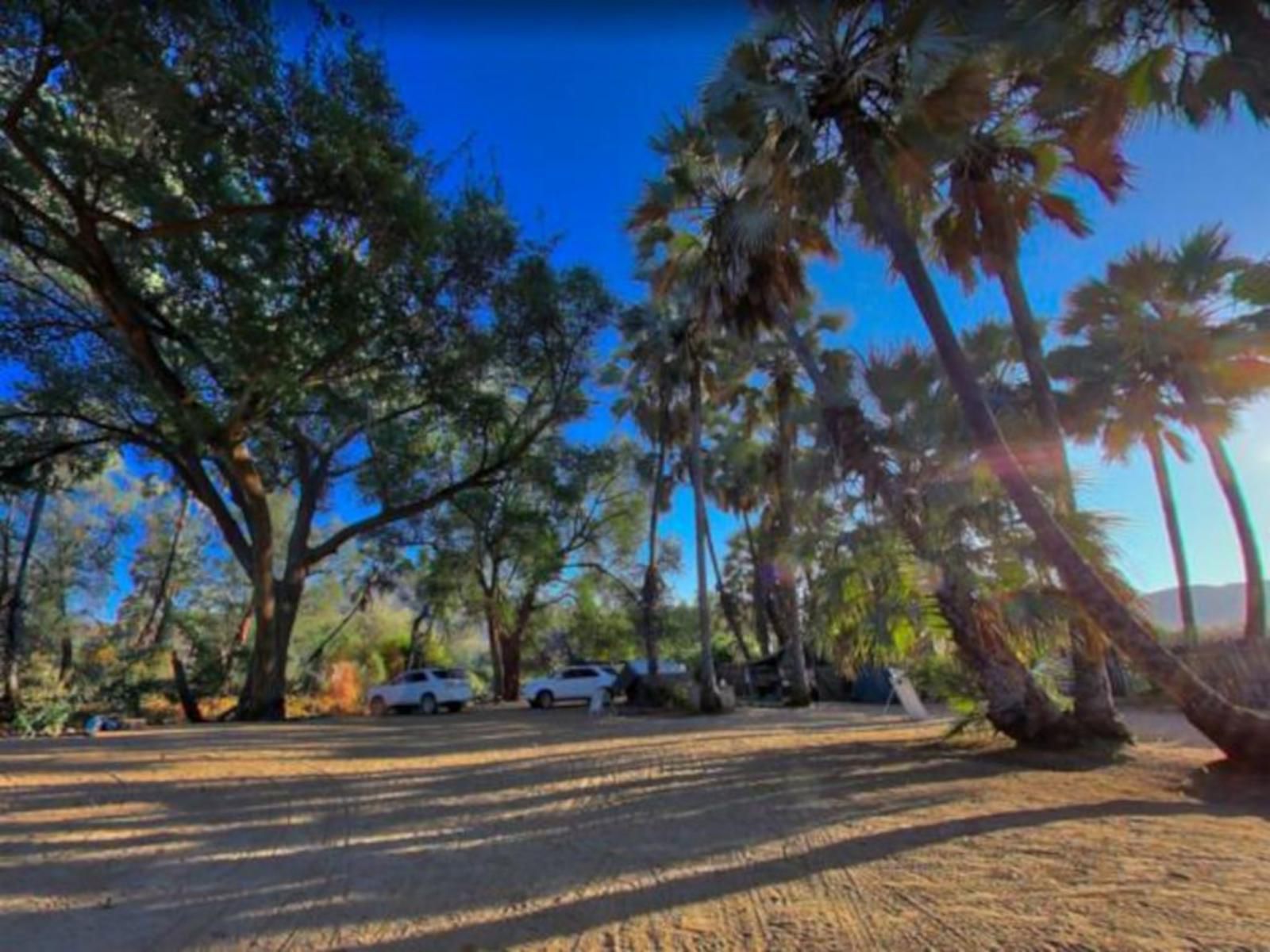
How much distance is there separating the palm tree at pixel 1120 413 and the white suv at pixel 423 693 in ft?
62.0

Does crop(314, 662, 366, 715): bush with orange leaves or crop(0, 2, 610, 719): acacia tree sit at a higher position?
crop(0, 2, 610, 719): acacia tree

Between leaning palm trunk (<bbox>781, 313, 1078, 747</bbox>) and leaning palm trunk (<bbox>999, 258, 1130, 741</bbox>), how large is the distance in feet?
1.08

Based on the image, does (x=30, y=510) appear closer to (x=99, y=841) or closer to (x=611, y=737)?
(x=611, y=737)

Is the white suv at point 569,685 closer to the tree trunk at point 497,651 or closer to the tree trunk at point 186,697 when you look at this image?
the tree trunk at point 497,651

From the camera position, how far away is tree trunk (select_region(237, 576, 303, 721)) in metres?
16.9

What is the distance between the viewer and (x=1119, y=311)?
634 inches

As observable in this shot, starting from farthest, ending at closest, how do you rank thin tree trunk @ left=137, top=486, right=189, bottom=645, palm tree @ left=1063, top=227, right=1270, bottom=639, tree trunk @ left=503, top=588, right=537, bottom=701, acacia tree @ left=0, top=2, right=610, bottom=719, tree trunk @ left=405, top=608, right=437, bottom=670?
tree trunk @ left=405, top=608, right=437, bottom=670 < tree trunk @ left=503, top=588, right=537, bottom=701 < thin tree trunk @ left=137, top=486, right=189, bottom=645 < palm tree @ left=1063, top=227, right=1270, bottom=639 < acacia tree @ left=0, top=2, right=610, bottom=719

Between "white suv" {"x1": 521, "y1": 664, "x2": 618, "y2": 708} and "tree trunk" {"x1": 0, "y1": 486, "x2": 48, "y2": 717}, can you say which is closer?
"tree trunk" {"x1": 0, "y1": 486, "x2": 48, "y2": 717}

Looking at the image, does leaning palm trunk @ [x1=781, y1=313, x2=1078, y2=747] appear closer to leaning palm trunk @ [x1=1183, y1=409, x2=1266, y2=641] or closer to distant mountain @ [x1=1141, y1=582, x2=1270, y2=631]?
leaning palm trunk @ [x1=1183, y1=409, x2=1266, y2=641]

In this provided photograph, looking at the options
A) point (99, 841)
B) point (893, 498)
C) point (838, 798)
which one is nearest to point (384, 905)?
point (99, 841)

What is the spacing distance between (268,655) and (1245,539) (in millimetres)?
21163

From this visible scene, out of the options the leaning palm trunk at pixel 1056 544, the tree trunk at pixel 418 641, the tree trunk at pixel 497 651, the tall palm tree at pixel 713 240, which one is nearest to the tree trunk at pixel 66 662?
the tree trunk at pixel 418 641

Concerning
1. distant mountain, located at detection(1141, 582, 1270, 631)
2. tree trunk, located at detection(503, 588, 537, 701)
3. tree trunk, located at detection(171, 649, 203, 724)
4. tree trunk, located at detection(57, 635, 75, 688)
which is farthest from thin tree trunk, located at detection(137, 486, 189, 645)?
distant mountain, located at detection(1141, 582, 1270, 631)

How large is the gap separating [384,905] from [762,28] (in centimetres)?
910
